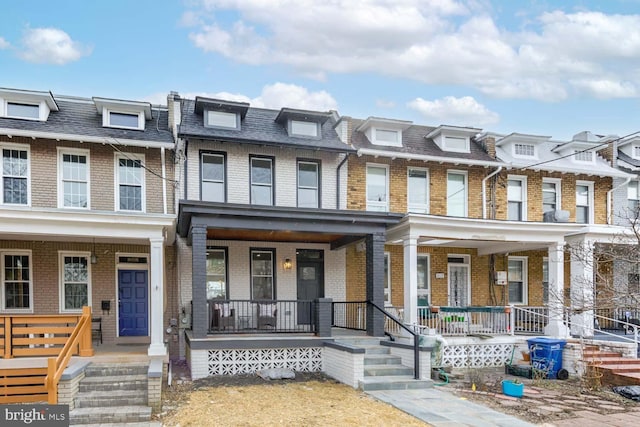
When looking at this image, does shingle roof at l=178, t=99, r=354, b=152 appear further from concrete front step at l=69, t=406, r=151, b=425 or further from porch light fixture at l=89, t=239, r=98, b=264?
concrete front step at l=69, t=406, r=151, b=425

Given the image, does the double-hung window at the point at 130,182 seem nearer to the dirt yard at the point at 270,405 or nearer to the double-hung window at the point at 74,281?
the double-hung window at the point at 74,281

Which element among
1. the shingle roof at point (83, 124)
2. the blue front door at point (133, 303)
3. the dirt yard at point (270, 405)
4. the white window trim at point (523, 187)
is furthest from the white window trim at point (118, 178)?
the white window trim at point (523, 187)

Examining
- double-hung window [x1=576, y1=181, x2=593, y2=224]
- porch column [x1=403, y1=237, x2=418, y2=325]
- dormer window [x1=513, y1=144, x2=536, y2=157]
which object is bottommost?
porch column [x1=403, y1=237, x2=418, y2=325]

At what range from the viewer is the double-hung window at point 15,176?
12.1 metres

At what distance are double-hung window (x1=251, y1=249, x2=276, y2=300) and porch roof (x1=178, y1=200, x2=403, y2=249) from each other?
4.89 feet

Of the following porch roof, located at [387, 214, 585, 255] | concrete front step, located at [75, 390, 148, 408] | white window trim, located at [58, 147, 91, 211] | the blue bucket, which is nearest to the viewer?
concrete front step, located at [75, 390, 148, 408]

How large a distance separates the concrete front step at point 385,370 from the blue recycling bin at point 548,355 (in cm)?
367

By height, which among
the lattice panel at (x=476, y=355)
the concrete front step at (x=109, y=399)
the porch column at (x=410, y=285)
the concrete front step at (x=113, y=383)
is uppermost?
the porch column at (x=410, y=285)

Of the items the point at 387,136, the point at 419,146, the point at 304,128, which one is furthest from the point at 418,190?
the point at 304,128

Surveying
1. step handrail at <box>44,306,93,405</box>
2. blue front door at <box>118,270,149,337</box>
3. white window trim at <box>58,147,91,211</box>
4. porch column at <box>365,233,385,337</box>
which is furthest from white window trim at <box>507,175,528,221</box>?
step handrail at <box>44,306,93,405</box>

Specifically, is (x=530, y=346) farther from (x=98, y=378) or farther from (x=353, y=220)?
(x=98, y=378)

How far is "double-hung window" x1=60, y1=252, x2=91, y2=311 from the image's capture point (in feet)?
41.8

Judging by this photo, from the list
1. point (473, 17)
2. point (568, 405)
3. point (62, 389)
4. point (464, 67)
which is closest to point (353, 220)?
point (568, 405)

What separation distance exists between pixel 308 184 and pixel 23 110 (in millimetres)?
8031
